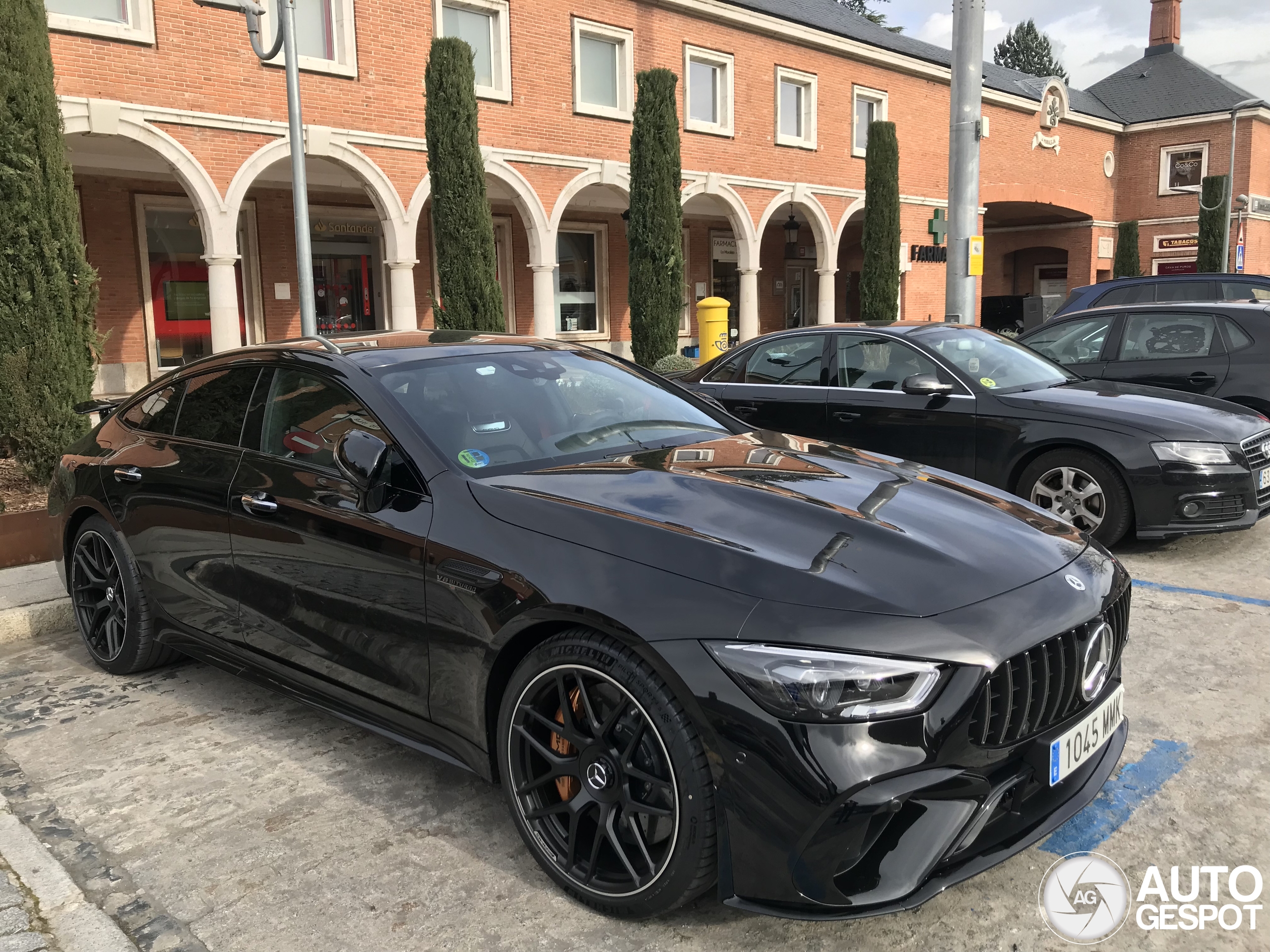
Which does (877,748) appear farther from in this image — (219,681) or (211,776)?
(219,681)

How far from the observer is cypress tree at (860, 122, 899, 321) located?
22797 mm

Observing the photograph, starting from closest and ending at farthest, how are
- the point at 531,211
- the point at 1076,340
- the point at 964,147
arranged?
the point at 1076,340 < the point at 964,147 < the point at 531,211

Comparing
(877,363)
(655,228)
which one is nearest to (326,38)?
(655,228)

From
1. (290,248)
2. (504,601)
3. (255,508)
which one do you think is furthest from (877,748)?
(290,248)

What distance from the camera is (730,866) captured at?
7.75ft

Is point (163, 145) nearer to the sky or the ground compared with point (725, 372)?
nearer to the sky

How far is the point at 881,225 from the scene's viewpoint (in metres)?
23.1

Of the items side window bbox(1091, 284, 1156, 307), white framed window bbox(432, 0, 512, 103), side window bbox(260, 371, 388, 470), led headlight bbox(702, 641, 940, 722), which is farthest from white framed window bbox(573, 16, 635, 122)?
led headlight bbox(702, 641, 940, 722)

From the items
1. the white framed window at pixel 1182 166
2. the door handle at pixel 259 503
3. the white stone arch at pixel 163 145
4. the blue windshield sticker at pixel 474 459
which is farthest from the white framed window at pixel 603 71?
the white framed window at pixel 1182 166

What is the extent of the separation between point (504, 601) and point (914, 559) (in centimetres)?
109

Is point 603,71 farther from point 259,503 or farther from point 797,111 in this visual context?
point 259,503

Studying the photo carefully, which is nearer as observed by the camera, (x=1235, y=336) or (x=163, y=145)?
(x=1235, y=336)

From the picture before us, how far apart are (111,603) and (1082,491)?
18.1ft

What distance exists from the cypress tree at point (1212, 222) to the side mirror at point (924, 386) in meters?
31.0
